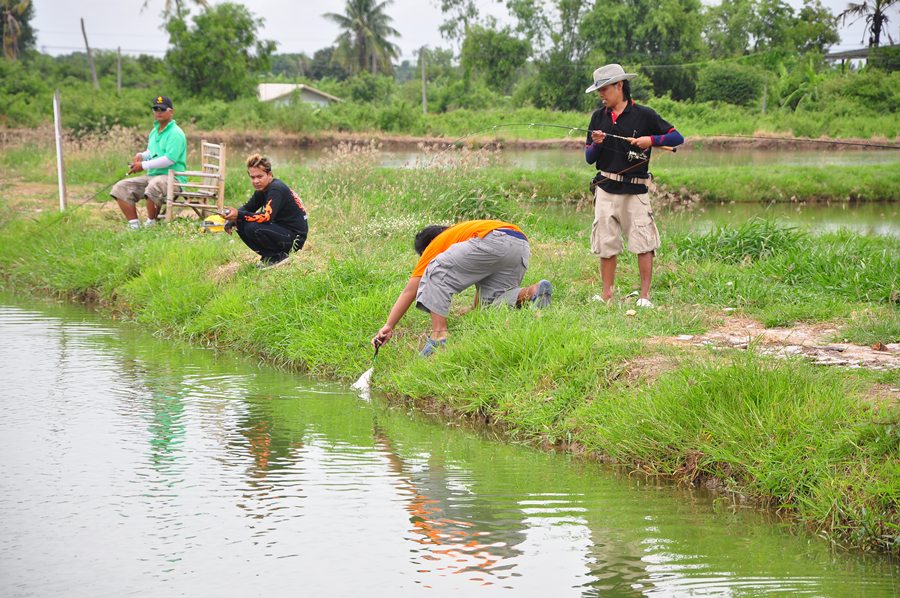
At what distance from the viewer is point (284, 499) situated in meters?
5.07

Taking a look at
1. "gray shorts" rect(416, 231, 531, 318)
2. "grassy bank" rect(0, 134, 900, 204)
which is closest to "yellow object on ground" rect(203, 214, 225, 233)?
"gray shorts" rect(416, 231, 531, 318)

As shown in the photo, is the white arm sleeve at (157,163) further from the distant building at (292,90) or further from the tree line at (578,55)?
the distant building at (292,90)

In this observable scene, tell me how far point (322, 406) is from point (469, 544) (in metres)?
2.61

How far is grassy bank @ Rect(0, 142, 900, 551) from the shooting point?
4.96 meters

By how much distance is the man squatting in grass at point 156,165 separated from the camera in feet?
37.8

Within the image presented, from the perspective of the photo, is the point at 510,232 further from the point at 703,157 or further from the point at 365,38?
the point at 365,38

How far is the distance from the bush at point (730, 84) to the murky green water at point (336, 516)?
1489 inches

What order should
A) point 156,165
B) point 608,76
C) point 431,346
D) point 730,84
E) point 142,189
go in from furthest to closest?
point 730,84 < point 142,189 < point 156,165 < point 608,76 < point 431,346

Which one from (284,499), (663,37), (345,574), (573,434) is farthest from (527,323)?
(663,37)

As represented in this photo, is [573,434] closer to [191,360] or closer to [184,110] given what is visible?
[191,360]

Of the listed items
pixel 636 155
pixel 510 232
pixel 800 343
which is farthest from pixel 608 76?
pixel 800 343

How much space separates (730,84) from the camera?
4225cm

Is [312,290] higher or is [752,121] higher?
[752,121]

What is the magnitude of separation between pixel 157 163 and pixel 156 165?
0.08 feet
